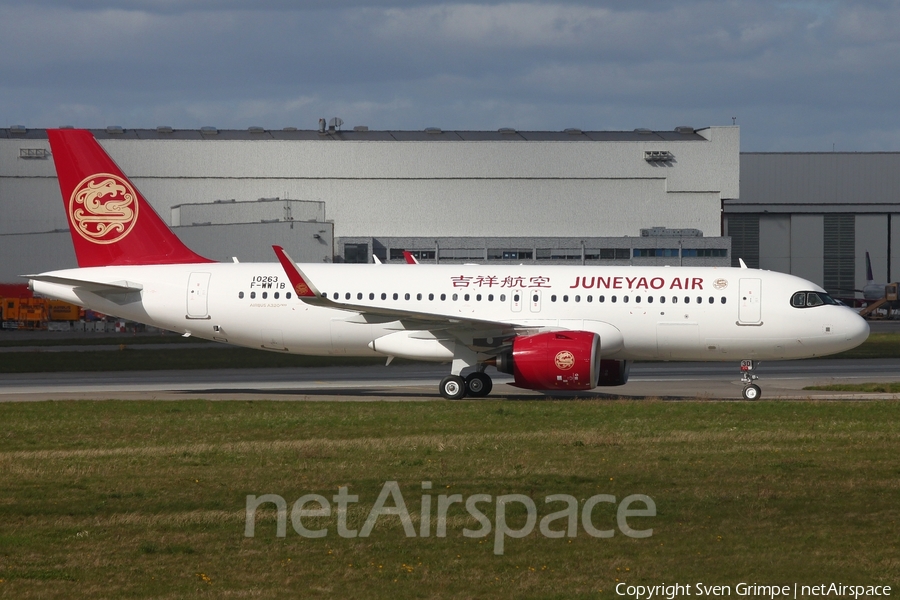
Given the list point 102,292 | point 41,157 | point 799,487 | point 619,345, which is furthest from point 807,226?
point 799,487

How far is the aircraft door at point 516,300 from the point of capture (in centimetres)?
2700

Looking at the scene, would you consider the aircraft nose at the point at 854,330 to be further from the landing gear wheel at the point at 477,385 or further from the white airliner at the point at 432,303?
the landing gear wheel at the point at 477,385

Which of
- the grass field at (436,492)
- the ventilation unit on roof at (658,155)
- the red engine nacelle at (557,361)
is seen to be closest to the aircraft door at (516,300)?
the red engine nacelle at (557,361)

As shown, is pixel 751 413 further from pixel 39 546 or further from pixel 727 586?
pixel 39 546

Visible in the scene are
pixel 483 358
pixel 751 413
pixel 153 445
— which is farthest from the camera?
pixel 483 358

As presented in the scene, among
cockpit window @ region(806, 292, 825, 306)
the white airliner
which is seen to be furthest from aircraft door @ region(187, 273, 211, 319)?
cockpit window @ region(806, 292, 825, 306)

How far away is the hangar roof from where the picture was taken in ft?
251

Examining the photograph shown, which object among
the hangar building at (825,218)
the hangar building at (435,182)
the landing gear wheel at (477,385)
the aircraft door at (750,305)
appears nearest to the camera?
the landing gear wheel at (477,385)

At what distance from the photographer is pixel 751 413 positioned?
2170cm

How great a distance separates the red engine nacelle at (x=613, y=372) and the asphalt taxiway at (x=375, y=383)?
0.55 meters

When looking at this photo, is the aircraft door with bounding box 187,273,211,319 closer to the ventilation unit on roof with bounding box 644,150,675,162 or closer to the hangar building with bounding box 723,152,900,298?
the ventilation unit on roof with bounding box 644,150,675,162

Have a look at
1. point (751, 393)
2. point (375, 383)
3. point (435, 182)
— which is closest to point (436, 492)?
point (751, 393)

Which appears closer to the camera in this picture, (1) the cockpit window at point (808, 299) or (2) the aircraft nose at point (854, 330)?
(2) the aircraft nose at point (854, 330)

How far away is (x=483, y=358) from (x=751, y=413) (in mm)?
7127
